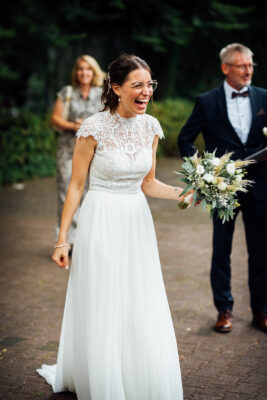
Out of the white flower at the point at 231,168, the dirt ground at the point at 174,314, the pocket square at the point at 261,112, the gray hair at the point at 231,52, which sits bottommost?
the dirt ground at the point at 174,314

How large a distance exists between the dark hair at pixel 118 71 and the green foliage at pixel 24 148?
32.0 feet

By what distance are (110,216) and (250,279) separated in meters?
2.06

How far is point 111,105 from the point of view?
3621 mm

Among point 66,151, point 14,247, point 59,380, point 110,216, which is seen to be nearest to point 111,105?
point 110,216

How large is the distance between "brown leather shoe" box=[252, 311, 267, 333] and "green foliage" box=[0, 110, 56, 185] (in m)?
8.99

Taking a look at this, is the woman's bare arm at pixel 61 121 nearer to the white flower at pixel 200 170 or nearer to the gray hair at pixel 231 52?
the gray hair at pixel 231 52

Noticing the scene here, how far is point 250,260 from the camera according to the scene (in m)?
5.12

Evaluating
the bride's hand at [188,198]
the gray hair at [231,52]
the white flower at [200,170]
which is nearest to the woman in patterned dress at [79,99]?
the gray hair at [231,52]

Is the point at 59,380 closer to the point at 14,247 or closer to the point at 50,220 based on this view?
the point at 14,247

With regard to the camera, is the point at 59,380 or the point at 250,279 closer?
the point at 59,380

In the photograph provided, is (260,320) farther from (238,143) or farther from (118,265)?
(118,265)

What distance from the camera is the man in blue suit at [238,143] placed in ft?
15.9

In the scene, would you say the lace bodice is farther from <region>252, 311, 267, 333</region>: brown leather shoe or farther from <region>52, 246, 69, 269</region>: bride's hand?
<region>252, 311, 267, 333</region>: brown leather shoe

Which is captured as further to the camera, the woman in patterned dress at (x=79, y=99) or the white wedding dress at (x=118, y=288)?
the woman in patterned dress at (x=79, y=99)
